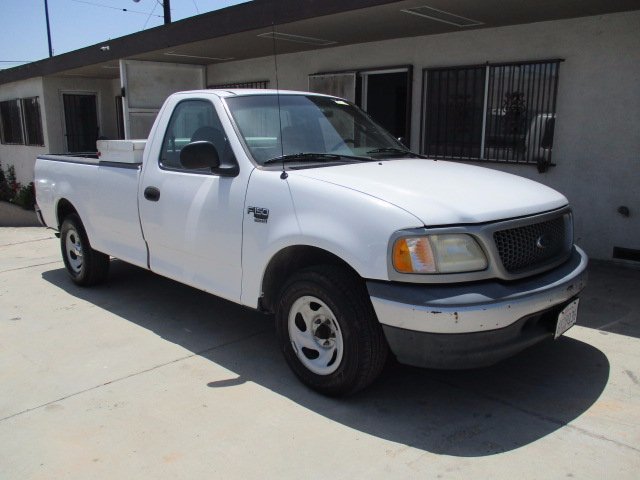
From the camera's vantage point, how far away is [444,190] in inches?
134

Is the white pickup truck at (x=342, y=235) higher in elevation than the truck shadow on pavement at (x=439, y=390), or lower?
higher

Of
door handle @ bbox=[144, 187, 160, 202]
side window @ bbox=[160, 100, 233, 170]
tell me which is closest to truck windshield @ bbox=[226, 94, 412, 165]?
side window @ bbox=[160, 100, 233, 170]

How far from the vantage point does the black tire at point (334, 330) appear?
3266 millimetres

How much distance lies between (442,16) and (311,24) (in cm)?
173

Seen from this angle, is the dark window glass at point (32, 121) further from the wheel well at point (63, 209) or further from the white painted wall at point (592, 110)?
the white painted wall at point (592, 110)

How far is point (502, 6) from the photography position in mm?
6309

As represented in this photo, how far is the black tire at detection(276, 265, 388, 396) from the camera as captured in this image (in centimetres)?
327

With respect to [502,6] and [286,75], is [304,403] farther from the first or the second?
[286,75]

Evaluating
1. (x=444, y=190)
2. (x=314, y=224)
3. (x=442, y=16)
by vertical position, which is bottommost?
(x=314, y=224)

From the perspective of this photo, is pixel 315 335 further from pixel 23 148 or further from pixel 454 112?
pixel 23 148

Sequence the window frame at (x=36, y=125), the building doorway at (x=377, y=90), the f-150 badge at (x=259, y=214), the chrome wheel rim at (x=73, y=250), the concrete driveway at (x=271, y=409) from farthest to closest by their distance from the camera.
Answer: the window frame at (x=36, y=125), the building doorway at (x=377, y=90), the chrome wheel rim at (x=73, y=250), the f-150 badge at (x=259, y=214), the concrete driveway at (x=271, y=409)

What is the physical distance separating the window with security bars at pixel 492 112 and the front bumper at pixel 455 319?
470 cm

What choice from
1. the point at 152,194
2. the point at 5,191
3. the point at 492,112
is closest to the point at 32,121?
the point at 5,191

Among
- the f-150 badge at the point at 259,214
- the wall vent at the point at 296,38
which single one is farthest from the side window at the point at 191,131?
the wall vent at the point at 296,38
